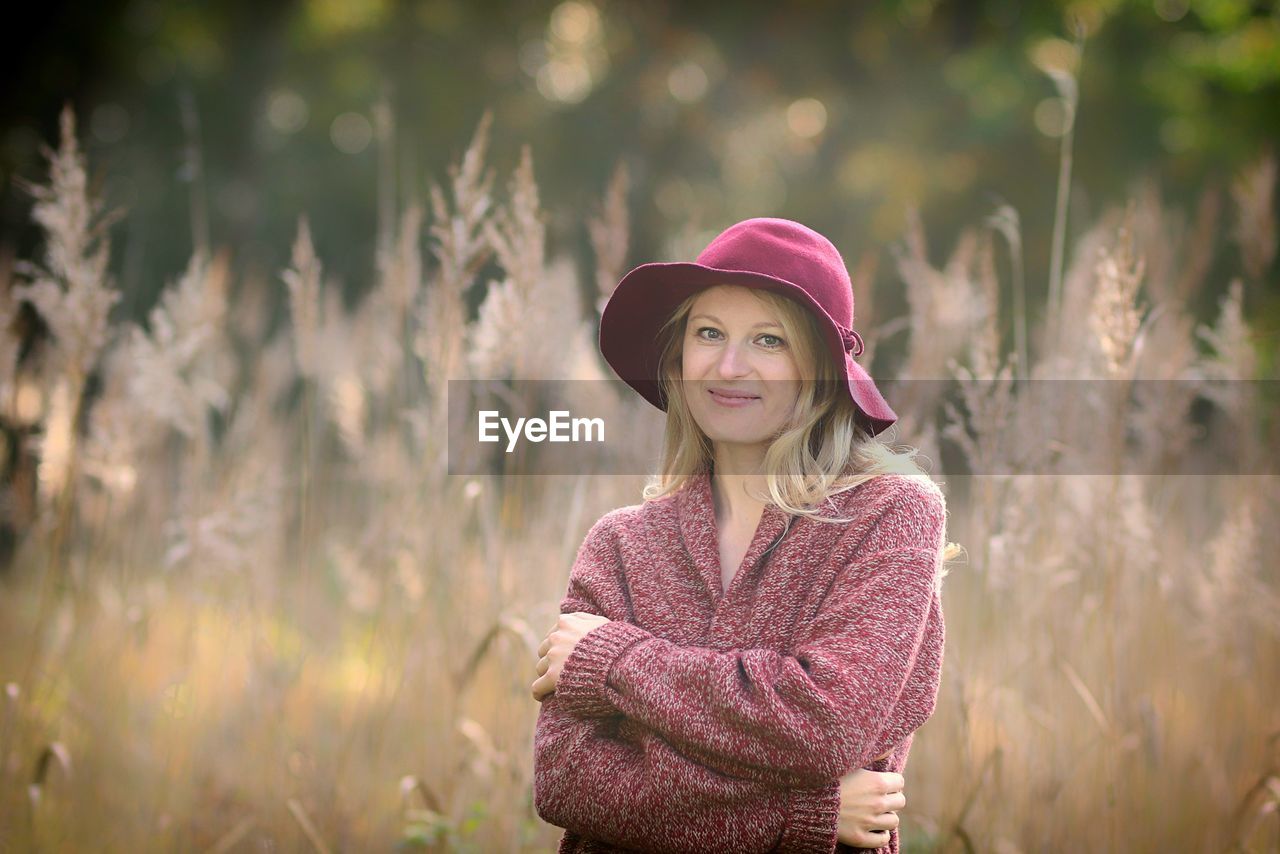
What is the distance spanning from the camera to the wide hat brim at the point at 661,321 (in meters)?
1.52

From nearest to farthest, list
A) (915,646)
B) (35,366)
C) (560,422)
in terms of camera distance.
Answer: (915,646)
(560,422)
(35,366)

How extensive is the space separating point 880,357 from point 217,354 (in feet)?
19.5

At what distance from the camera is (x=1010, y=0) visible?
8.53 metres

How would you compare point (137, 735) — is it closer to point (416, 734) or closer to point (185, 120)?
point (416, 734)

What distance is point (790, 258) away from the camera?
1543 mm

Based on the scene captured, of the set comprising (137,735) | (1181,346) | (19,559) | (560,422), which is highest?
(1181,346)

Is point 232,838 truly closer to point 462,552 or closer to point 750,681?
point 462,552

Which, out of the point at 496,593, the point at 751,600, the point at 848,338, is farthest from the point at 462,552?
the point at 848,338

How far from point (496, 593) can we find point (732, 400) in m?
1.02

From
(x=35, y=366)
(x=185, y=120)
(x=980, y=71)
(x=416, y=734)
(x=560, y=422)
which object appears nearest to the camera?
(x=185, y=120)

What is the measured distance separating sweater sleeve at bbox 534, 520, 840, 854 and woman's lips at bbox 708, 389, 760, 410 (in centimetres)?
39

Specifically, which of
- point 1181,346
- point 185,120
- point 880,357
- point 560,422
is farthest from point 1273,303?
point 185,120

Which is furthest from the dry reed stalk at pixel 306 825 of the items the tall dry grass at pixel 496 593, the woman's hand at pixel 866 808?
the woman's hand at pixel 866 808

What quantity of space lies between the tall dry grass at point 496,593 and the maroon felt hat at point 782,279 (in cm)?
57
